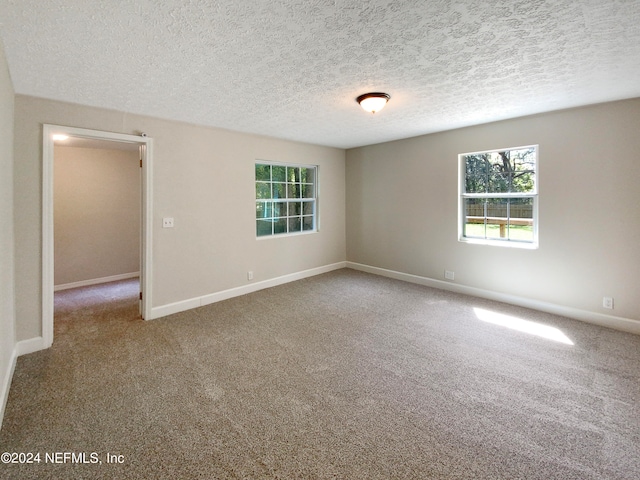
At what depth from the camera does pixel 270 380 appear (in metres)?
2.35

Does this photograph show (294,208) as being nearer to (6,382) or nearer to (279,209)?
(279,209)

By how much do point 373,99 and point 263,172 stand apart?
2.46 m

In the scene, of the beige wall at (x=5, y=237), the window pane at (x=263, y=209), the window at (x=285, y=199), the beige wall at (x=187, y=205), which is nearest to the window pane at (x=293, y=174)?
the window at (x=285, y=199)

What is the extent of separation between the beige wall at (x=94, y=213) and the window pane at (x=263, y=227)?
191cm

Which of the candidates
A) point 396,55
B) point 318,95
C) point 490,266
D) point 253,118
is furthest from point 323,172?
point 396,55

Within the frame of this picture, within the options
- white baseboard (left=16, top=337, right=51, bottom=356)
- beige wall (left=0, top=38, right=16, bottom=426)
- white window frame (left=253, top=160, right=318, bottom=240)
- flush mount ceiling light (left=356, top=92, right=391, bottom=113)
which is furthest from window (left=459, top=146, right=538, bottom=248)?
white baseboard (left=16, top=337, right=51, bottom=356)

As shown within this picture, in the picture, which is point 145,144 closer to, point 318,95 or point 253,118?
point 253,118

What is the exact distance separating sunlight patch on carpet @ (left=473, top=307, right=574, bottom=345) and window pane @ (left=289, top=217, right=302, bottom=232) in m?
3.11

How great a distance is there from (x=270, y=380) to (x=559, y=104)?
4.10 meters

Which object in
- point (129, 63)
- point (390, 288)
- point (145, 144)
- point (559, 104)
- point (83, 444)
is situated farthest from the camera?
point (390, 288)


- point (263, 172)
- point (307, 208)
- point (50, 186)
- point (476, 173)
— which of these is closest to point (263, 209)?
point (263, 172)

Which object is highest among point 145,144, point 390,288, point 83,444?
point 145,144

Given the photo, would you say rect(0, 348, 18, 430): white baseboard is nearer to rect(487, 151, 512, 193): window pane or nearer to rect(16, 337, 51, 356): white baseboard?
rect(16, 337, 51, 356): white baseboard

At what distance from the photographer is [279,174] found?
16.7ft
